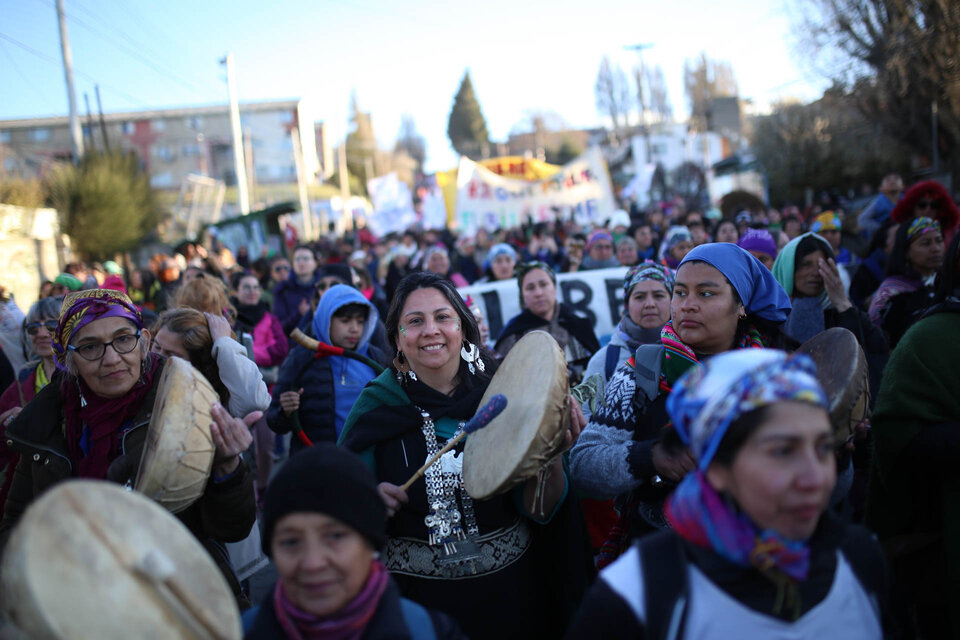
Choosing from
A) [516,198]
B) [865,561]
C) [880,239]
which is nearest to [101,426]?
[865,561]

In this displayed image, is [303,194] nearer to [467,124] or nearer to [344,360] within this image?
[344,360]

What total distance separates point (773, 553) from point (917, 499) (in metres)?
1.82

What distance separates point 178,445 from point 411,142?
384 feet

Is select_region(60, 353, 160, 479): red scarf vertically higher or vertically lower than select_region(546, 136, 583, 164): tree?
lower

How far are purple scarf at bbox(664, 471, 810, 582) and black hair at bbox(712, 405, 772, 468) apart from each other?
0.07 m

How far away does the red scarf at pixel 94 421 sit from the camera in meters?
2.75

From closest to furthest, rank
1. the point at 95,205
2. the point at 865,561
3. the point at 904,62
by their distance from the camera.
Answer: the point at 865,561, the point at 904,62, the point at 95,205

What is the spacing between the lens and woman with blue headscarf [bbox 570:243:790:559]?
2.65 m

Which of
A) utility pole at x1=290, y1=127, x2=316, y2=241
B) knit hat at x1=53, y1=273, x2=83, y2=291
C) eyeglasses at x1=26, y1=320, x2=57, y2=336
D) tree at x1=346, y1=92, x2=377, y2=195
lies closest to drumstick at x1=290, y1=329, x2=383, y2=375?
eyeglasses at x1=26, y1=320, x2=57, y2=336

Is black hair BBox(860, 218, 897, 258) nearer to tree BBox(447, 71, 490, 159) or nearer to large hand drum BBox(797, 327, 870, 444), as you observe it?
large hand drum BBox(797, 327, 870, 444)

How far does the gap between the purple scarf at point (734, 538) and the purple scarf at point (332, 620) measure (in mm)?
863

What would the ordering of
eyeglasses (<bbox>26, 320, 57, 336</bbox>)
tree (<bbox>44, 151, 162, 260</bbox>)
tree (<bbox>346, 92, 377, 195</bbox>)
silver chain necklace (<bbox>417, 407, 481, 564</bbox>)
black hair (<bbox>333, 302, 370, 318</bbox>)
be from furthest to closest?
tree (<bbox>346, 92, 377, 195</bbox>) → tree (<bbox>44, 151, 162, 260</bbox>) → black hair (<bbox>333, 302, 370, 318</bbox>) → eyeglasses (<bbox>26, 320, 57, 336</bbox>) → silver chain necklace (<bbox>417, 407, 481, 564</bbox>)

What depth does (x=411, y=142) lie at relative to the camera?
114938mm

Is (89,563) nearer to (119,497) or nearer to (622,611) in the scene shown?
(119,497)
